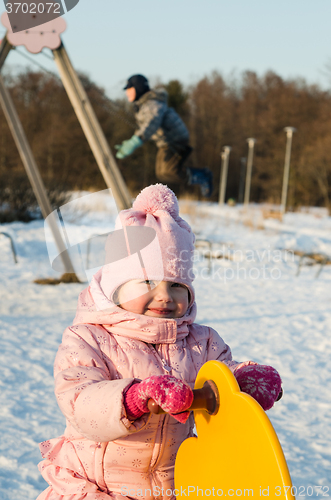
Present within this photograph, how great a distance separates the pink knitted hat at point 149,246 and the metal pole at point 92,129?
3.29 meters

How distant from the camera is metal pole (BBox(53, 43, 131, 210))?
4.63 m

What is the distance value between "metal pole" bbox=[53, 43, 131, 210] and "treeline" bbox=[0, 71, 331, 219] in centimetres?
1114

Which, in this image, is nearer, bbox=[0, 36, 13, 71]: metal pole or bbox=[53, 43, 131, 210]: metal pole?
bbox=[53, 43, 131, 210]: metal pole

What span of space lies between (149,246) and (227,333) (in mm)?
3310

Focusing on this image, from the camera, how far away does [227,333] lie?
445cm

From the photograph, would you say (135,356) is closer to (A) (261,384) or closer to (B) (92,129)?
(A) (261,384)

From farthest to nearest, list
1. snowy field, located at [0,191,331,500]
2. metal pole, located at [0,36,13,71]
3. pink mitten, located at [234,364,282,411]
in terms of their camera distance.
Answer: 1. metal pole, located at [0,36,13,71]
2. snowy field, located at [0,191,331,500]
3. pink mitten, located at [234,364,282,411]

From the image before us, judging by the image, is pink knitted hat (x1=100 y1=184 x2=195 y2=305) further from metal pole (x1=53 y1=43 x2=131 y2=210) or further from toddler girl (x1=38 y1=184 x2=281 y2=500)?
metal pole (x1=53 y1=43 x2=131 y2=210)

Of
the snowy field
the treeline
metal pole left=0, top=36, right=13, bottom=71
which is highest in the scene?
metal pole left=0, top=36, right=13, bottom=71

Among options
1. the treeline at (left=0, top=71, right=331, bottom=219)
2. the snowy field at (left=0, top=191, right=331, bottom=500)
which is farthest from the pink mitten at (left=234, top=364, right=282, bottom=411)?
the treeline at (left=0, top=71, right=331, bottom=219)

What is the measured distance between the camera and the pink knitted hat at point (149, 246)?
128 centimetres

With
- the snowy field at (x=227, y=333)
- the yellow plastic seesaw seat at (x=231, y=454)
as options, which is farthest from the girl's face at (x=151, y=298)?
the snowy field at (x=227, y=333)

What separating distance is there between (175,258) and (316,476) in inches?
59.0

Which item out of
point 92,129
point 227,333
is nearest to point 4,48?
point 92,129
